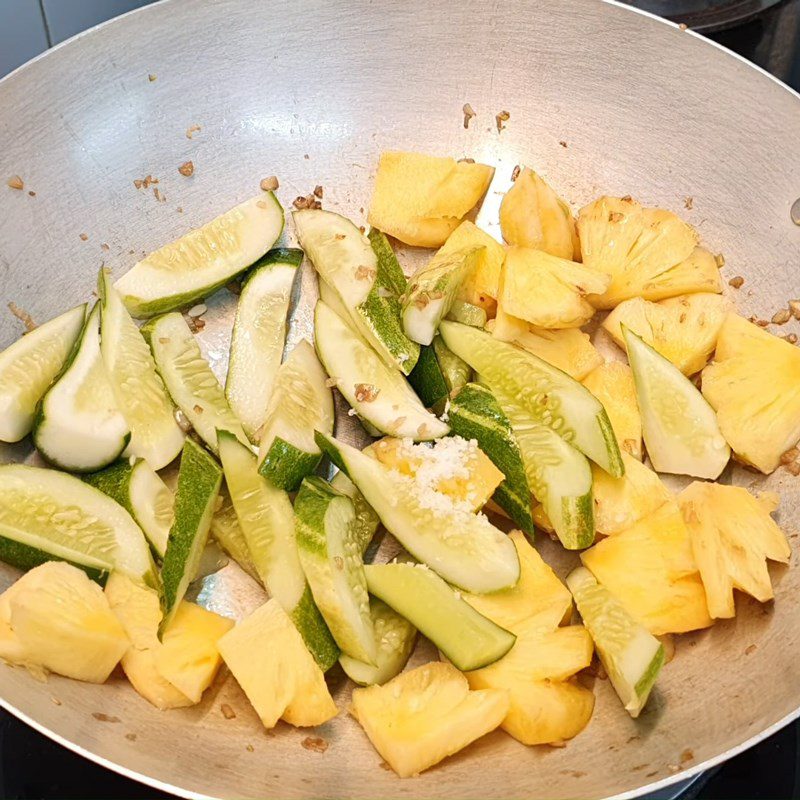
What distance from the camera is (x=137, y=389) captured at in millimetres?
1688

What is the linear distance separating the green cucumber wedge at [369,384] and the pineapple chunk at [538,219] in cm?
39

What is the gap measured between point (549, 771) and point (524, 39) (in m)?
1.48

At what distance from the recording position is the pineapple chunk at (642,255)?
181 centimetres

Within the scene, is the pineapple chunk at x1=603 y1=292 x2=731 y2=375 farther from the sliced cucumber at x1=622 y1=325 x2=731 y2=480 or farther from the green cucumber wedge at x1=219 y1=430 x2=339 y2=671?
the green cucumber wedge at x1=219 y1=430 x2=339 y2=671

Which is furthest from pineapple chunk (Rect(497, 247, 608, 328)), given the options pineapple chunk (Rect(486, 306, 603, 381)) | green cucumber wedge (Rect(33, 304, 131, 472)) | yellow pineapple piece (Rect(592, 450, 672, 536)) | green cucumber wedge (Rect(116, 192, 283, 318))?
green cucumber wedge (Rect(33, 304, 131, 472))

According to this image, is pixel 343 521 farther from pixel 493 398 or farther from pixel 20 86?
pixel 20 86

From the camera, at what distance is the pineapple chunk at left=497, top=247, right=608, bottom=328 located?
1694 millimetres

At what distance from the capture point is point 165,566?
1442 mm

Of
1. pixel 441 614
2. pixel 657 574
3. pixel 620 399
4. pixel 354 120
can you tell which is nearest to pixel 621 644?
pixel 657 574

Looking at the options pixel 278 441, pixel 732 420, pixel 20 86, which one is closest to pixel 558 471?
pixel 732 420

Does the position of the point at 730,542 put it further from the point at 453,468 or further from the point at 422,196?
the point at 422,196

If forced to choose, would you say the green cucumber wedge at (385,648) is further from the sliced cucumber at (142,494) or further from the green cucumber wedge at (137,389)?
the green cucumber wedge at (137,389)

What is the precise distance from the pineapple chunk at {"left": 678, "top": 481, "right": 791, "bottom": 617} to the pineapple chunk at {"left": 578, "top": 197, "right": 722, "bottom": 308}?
1.43ft

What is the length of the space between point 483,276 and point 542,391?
0.93 ft
